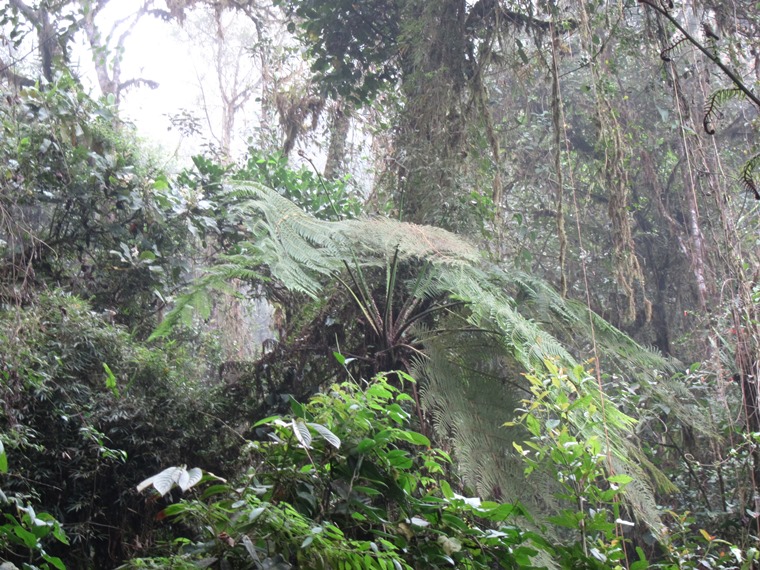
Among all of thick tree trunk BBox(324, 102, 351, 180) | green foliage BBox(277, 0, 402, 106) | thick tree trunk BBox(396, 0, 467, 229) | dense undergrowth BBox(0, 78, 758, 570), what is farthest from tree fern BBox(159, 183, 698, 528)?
thick tree trunk BBox(324, 102, 351, 180)

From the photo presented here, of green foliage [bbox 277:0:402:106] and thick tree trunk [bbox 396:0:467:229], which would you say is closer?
thick tree trunk [bbox 396:0:467:229]

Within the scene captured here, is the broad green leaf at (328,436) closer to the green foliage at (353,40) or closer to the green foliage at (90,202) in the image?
the green foliage at (90,202)

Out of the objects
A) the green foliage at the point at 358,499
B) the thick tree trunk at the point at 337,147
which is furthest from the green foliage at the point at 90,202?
the green foliage at the point at 358,499

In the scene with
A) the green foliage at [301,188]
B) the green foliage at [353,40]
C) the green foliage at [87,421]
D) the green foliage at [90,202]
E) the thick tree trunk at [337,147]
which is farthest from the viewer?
the thick tree trunk at [337,147]

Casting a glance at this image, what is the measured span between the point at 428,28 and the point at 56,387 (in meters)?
2.69

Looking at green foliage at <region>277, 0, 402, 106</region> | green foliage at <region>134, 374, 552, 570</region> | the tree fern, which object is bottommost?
green foliage at <region>134, 374, 552, 570</region>

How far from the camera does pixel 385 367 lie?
108 inches

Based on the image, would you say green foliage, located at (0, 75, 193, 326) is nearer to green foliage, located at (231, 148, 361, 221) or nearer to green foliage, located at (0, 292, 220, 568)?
green foliage, located at (0, 292, 220, 568)

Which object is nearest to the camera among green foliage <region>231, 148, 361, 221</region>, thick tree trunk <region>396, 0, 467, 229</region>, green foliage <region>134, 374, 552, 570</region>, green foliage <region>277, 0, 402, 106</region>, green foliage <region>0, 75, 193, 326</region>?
green foliage <region>134, 374, 552, 570</region>

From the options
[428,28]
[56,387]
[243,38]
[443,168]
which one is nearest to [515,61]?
[428,28]

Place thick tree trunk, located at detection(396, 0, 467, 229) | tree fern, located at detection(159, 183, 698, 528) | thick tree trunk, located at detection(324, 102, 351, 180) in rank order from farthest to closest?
thick tree trunk, located at detection(324, 102, 351, 180), thick tree trunk, located at detection(396, 0, 467, 229), tree fern, located at detection(159, 183, 698, 528)

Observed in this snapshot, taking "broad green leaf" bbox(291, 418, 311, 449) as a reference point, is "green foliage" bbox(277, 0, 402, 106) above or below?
above

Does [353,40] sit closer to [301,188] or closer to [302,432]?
[301,188]

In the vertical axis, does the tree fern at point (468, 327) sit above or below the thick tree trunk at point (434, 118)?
below
